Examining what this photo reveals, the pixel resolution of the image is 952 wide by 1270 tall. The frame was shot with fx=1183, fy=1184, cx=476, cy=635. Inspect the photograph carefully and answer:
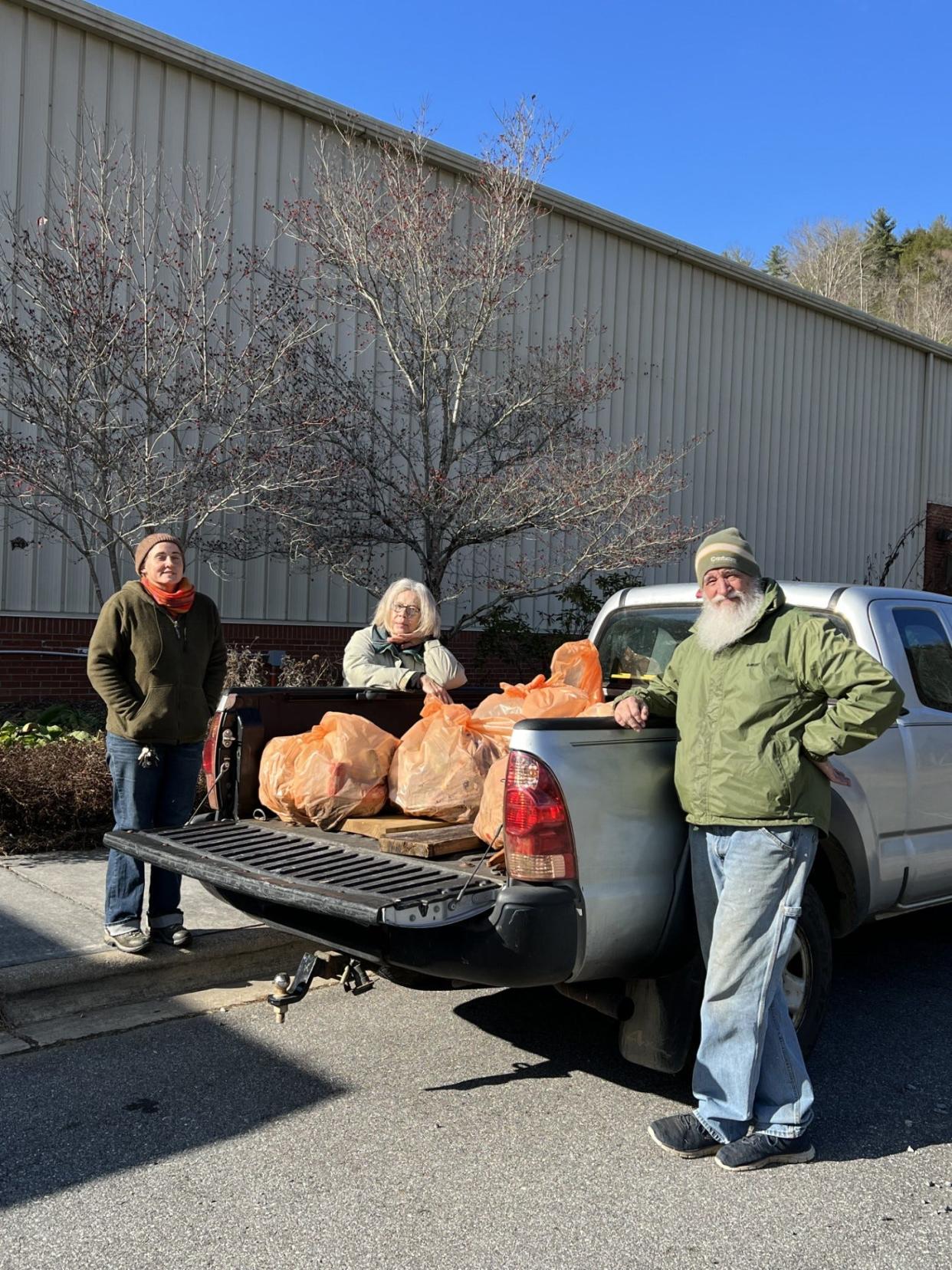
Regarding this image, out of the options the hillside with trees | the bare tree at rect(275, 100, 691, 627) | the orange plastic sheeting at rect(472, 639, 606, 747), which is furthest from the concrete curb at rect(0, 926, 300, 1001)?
the hillside with trees

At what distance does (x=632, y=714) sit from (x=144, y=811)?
259 centimetres

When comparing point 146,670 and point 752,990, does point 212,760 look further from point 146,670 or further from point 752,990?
point 752,990

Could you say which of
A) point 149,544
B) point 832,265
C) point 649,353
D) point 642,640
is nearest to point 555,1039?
point 642,640

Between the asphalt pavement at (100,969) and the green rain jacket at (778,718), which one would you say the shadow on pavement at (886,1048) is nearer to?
the green rain jacket at (778,718)

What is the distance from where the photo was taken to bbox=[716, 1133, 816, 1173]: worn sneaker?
3.79 m

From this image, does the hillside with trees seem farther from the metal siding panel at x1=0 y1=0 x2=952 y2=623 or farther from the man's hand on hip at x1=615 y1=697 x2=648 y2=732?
the man's hand on hip at x1=615 y1=697 x2=648 y2=732

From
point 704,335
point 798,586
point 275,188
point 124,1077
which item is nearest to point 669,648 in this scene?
point 798,586

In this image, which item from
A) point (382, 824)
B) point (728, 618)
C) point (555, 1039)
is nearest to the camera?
point (728, 618)

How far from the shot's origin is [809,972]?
442 cm

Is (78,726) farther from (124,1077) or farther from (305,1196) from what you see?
(305,1196)

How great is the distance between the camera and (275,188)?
1323 cm

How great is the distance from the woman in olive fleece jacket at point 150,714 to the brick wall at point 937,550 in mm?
20552

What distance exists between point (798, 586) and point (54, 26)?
1012cm

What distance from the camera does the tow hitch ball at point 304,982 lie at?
4.06 meters
